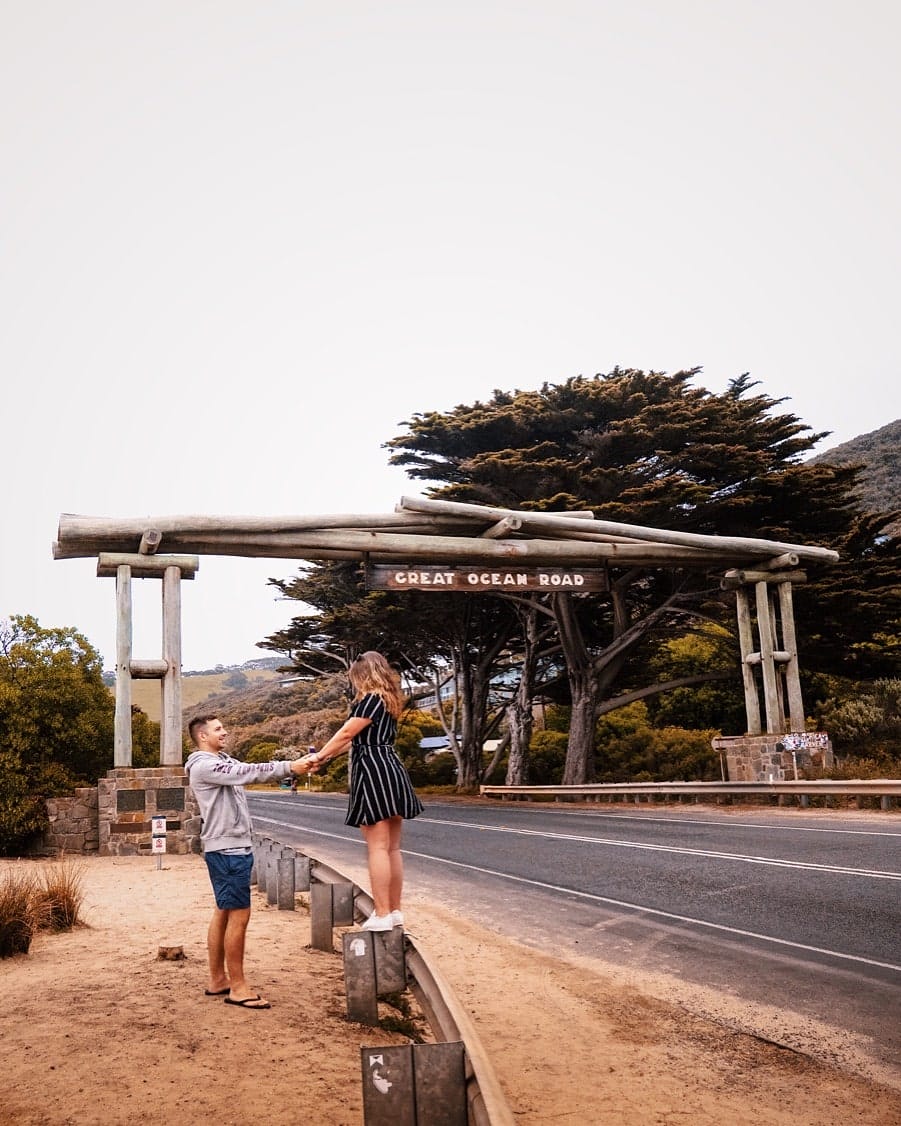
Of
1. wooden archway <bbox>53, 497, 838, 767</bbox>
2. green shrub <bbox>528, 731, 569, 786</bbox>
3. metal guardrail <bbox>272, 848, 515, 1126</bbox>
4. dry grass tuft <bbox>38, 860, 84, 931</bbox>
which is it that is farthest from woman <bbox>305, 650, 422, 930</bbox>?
green shrub <bbox>528, 731, 569, 786</bbox>

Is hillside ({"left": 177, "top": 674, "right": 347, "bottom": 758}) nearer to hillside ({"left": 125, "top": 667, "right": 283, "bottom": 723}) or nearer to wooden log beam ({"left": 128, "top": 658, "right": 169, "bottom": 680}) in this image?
hillside ({"left": 125, "top": 667, "right": 283, "bottom": 723})

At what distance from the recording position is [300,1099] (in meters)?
4.29

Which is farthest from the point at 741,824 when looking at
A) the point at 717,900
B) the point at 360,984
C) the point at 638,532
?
the point at 360,984

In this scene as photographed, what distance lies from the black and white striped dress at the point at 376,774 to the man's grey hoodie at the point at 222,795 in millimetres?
533

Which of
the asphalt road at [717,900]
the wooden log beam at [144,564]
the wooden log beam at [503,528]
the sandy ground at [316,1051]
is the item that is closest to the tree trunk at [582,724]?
the asphalt road at [717,900]

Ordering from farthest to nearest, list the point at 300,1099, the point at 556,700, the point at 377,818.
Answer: the point at 556,700 < the point at 377,818 < the point at 300,1099

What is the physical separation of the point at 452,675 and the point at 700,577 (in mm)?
12468

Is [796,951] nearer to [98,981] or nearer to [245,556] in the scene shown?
[98,981]

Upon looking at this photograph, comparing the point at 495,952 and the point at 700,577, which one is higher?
the point at 700,577

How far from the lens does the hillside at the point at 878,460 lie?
54750mm

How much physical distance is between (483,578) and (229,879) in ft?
46.3

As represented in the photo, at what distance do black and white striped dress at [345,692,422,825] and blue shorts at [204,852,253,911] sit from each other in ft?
2.27

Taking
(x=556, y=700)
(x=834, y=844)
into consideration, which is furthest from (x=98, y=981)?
(x=556, y=700)

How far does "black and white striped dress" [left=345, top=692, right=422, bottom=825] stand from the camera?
6125 mm
